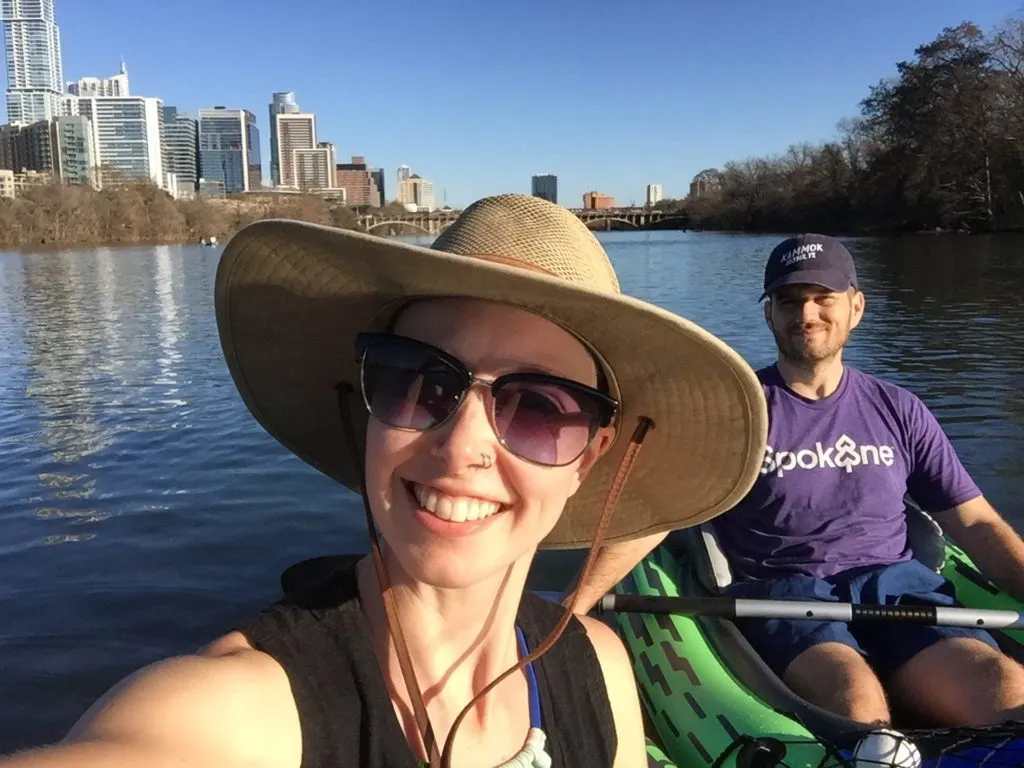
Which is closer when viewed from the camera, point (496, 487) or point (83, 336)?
point (496, 487)

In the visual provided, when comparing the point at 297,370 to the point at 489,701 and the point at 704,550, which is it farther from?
the point at 704,550

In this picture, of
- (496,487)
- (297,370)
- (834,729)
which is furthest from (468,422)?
(834,729)

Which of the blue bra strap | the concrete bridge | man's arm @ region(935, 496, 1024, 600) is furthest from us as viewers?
the concrete bridge

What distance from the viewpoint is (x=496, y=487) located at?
1.38m

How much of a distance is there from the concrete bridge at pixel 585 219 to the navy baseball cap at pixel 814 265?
103733 millimetres

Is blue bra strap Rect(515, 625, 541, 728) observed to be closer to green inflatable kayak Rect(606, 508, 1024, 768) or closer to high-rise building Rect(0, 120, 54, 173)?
green inflatable kayak Rect(606, 508, 1024, 768)

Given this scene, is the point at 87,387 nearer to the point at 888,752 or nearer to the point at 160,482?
the point at 160,482

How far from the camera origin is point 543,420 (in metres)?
1.41

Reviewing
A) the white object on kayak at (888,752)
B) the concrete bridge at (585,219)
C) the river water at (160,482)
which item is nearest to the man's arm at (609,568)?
the white object on kayak at (888,752)

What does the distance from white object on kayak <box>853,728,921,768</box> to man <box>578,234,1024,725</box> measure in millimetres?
760

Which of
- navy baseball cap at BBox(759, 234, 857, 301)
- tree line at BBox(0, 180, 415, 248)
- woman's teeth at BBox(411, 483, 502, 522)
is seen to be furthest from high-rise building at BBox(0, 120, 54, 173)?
woman's teeth at BBox(411, 483, 502, 522)

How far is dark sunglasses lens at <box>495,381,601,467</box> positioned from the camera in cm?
139

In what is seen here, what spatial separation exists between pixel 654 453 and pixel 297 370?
74cm

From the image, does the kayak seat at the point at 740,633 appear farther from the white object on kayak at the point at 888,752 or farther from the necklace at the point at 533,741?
the necklace at the point at 533,741
